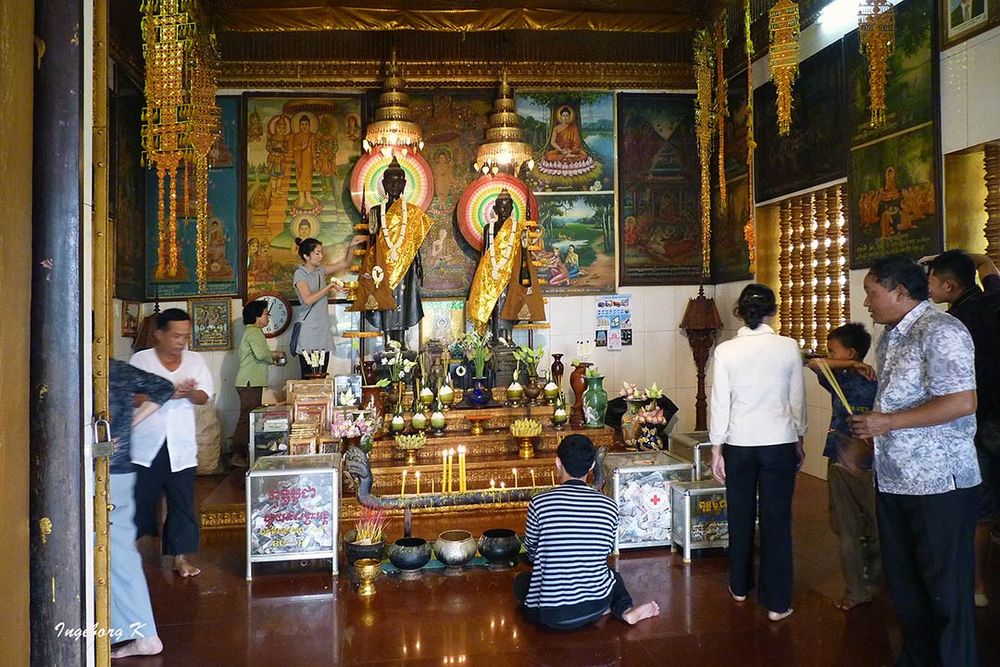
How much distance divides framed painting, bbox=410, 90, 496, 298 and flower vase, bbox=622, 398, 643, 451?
2.81 meters

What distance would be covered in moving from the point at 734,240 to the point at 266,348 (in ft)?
16.3

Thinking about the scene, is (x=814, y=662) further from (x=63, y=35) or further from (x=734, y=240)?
(x=734, y=240)

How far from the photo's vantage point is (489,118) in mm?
7832

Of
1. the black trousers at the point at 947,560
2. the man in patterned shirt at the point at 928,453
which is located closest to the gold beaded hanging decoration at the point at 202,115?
the man in patterned shirt at the point at 928,453

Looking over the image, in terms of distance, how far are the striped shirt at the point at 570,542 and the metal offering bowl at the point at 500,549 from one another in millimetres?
876

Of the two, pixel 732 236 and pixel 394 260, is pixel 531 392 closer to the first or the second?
pixel 394 260

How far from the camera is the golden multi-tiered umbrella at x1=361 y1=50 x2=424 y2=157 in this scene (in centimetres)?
738

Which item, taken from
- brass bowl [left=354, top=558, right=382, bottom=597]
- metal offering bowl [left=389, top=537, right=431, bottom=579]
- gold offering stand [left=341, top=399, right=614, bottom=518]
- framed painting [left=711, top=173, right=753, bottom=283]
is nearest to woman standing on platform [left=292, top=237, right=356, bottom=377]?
gold offering stand [left=341, top=399, right=614, bottom=518]

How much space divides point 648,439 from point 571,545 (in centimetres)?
294

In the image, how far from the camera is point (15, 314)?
5.82 ft

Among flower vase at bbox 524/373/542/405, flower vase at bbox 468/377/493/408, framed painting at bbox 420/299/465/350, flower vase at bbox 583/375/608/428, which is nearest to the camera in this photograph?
flower vase at bbox 583/375/608/428

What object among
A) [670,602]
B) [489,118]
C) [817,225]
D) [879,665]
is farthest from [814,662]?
[489,118]

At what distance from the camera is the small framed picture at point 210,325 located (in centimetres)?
786

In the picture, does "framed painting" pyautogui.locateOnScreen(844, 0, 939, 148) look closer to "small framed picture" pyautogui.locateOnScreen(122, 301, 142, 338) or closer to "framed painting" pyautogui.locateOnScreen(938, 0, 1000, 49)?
"framed painting" pyautogui.locateOnScreen(938, 0, 1000, 49)
